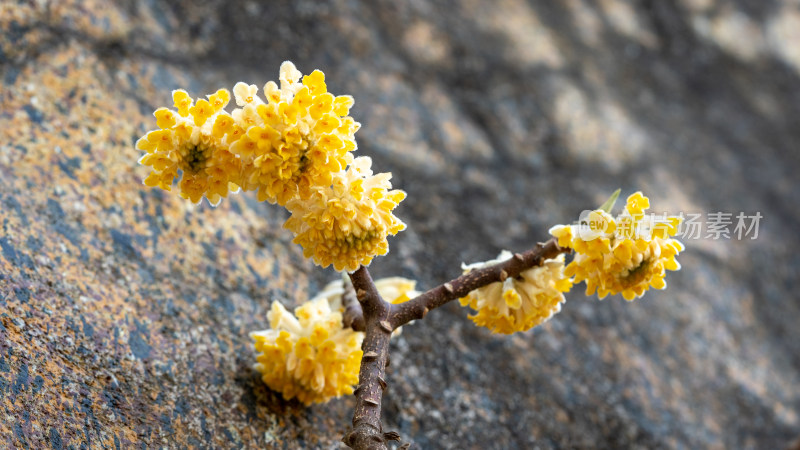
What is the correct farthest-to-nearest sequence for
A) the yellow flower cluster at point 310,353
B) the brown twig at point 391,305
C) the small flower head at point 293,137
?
the yellow flower cluster at point 310,353
the brown twig at point 391,305
the small flower head at point 293,137

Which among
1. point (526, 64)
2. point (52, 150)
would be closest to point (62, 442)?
point (52, 150)

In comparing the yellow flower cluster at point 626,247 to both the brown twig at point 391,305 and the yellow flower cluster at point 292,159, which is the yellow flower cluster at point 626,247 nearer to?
the brown twig at point 391,305

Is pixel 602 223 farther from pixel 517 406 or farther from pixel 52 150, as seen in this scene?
pixel 52 150

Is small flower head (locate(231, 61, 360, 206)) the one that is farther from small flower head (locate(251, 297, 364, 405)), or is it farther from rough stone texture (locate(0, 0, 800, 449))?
rough stone texture (locate(0, 0, 800, 449))

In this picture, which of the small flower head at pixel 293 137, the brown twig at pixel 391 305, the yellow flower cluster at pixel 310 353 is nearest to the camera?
the small flower head at pixel 293 137

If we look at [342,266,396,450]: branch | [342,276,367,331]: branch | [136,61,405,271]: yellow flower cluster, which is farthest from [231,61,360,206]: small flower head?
[342,276,367,331]: branch

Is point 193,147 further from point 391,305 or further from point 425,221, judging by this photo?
point 425,221

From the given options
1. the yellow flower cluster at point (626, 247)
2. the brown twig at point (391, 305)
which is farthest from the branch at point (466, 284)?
the yellow flower cluster at point (626, 247)

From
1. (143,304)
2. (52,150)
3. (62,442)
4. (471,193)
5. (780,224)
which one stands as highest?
(780,224)
